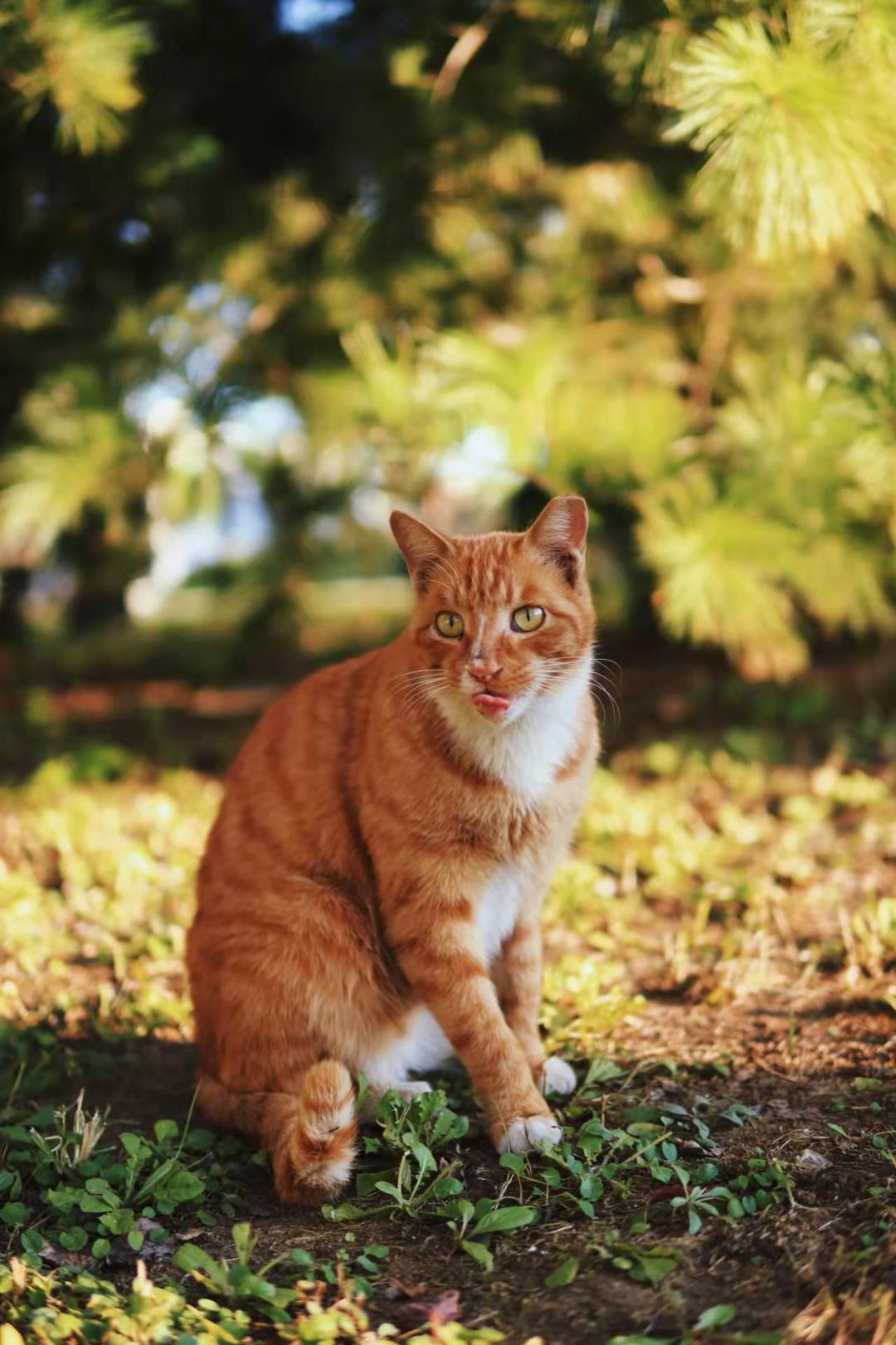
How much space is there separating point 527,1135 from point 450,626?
0.90m

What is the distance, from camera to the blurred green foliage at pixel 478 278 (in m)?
2.46

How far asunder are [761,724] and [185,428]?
2418mm

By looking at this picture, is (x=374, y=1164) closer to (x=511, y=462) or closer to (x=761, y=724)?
(x=511, y=462)

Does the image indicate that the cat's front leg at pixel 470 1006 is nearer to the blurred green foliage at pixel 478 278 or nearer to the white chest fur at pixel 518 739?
the white chest fur at pixel 518 739

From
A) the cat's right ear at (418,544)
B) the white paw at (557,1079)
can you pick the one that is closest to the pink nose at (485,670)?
the cat's right ear at (418,544)

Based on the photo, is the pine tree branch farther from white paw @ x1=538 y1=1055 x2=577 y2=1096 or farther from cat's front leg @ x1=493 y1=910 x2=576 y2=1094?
white paw @ x1=538 y1=1055 x2=577 y2=1096

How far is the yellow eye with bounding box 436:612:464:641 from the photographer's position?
79.7 inches

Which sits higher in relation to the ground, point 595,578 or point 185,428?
point 185,428

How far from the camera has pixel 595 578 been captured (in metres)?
4.45

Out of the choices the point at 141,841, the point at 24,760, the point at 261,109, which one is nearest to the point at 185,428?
the point at 261,109

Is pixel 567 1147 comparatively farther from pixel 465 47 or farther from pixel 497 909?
pixel 465 47

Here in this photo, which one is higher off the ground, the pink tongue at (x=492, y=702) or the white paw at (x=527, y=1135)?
the pink tongue at (x=492, y=702)

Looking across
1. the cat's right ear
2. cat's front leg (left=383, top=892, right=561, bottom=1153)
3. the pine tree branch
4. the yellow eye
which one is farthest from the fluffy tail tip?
the pine tree branch

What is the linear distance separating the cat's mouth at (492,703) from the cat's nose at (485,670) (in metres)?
0.02
